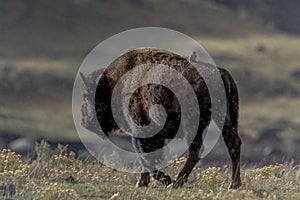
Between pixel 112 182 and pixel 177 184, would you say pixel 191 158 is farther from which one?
pixel 112 182

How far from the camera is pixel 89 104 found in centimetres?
1647

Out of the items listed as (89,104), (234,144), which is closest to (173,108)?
(234,144)

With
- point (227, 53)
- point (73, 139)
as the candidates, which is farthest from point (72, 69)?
point (73, 139)

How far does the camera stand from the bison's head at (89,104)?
16312 mm

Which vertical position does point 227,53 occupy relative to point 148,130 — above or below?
above

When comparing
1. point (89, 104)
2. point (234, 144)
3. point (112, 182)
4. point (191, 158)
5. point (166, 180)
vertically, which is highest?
point (89, 104)

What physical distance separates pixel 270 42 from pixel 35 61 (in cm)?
1448

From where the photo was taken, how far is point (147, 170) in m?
15.2

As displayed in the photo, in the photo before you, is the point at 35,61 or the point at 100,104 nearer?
the point at 100,104

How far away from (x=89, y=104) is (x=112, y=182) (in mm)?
2040

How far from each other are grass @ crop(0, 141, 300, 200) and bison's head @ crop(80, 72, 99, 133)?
0.62 meters

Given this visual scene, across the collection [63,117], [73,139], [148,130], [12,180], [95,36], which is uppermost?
[95,36]

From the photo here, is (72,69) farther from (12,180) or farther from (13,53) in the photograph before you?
(12,180)

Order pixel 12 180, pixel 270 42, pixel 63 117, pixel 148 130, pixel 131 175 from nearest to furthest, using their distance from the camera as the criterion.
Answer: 1. pixel 12 180
2. pixel 148 130
3. pixel 131 175
4. pixel 63 117
5. pixel 270 42
